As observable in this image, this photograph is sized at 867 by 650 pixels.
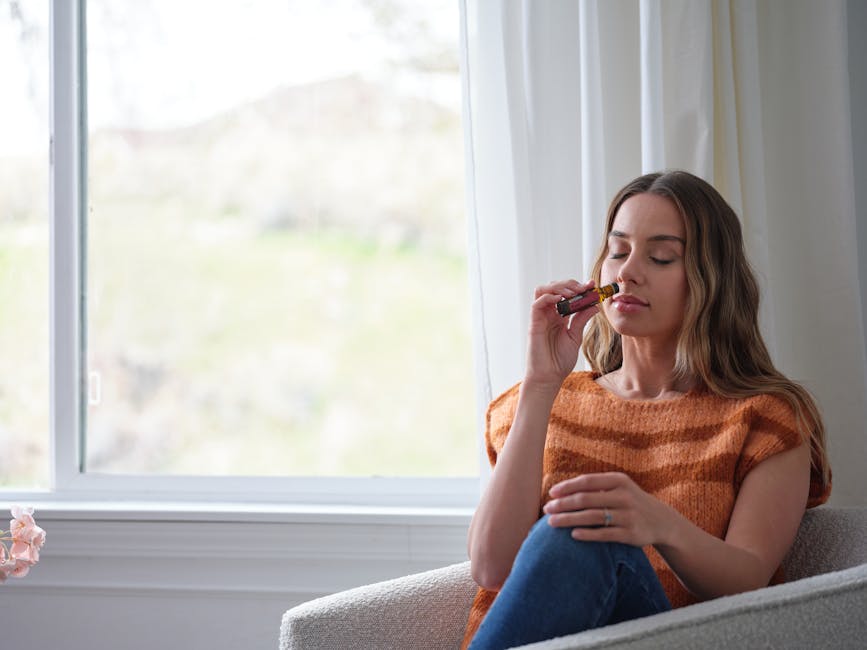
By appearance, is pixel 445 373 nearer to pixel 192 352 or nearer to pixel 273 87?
pixel 192 352

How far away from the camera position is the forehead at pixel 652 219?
1363 millimetres

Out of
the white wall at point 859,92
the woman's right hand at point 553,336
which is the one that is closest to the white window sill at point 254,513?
the woman's right hand at point 553,336

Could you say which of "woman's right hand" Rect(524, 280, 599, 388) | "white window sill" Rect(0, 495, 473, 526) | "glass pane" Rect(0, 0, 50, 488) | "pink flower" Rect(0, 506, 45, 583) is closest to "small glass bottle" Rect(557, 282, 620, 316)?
"woman's right hand" Rect(524, 280, 599, 388)

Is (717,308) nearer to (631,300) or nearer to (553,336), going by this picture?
(631,300)

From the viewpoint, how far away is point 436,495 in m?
2.06

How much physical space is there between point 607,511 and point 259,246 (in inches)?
52.4

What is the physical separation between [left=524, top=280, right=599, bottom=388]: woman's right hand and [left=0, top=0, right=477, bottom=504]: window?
2.42 feet

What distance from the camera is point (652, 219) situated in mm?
1369

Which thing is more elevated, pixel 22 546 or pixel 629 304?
pixel 629 304

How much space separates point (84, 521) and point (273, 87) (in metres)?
1.07

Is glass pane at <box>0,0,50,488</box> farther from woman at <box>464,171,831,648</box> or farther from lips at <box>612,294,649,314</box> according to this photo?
lips at <box>612,294,649,314</box>

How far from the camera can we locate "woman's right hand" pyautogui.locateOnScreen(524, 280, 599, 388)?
1336mm

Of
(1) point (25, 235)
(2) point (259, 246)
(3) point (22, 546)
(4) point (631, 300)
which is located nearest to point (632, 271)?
(4) point (631, 300)

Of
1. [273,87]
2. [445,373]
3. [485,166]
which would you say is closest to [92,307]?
[273,87]
